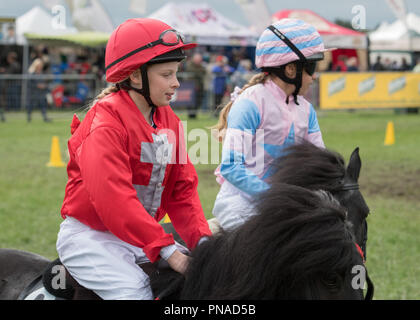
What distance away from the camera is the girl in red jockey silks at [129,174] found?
2250 millimetres

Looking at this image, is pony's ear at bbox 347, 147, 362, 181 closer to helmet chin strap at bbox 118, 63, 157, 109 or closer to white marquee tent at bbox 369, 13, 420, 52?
helmet chin strap at bbox 118, 63, 157, 109

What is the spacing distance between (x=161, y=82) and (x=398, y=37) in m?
32.6

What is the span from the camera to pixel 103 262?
2.33 meters

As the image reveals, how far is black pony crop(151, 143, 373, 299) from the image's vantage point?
2.01 metres

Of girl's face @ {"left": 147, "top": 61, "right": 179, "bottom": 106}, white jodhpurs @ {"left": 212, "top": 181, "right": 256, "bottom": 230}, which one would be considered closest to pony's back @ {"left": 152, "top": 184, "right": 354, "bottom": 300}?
girl's face @ {"left": 147, "top": 61, "right": 179, "bottom": 106}

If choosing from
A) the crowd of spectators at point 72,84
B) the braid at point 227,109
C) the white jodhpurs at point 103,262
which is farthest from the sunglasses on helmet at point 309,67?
the crowd of spectators at point 72,84

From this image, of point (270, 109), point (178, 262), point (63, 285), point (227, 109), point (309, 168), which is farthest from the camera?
point (227, 109)

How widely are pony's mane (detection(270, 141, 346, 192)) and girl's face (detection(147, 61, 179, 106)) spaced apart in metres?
0.63

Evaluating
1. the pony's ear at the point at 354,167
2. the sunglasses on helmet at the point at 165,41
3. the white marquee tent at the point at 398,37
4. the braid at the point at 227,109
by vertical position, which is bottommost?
the pony's ear at the point at 354,167

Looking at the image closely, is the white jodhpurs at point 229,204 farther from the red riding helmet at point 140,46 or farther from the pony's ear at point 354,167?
the red riding helmet at point 140,46

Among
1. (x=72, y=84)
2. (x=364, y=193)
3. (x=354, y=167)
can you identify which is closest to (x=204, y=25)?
(x=72, y=84)

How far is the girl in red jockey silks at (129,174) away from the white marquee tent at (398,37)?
24.1 meters

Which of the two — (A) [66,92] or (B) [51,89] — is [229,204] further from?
(A) [66,92]

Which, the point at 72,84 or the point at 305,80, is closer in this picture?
the point at 305,80
